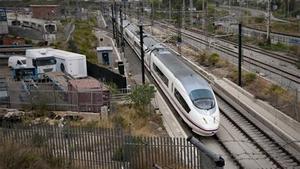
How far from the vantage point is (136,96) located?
2512 centimetres

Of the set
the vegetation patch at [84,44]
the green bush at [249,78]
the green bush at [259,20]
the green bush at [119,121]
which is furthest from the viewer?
the green bush at [259,20]

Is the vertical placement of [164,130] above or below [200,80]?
below

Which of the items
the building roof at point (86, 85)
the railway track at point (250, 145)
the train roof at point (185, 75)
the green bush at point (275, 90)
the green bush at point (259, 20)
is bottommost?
the railway track at point (250, 145)

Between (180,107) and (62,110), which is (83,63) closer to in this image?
(62,110)

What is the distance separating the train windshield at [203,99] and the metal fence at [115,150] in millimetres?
7142

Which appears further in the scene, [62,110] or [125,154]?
[62,110]

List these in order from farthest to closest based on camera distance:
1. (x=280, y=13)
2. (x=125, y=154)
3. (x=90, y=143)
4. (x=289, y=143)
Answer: (x=280, y=13) → (x=289, y=143) → (x=90, y=143) → (x=125, y=154)

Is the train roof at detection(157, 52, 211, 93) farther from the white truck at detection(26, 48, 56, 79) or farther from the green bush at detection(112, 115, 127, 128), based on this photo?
the white truck at detection(26, 48, 56, 79)

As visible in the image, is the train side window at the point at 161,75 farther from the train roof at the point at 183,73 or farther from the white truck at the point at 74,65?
the white truck at the point at 74,65

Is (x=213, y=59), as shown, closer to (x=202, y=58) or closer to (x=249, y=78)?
(x=202, y=58)

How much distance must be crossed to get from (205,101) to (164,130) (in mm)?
2544

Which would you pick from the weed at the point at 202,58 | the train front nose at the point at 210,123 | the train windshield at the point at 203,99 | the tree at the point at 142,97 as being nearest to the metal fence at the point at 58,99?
the tree at the point at 142,97

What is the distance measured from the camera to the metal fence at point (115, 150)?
1402 cm

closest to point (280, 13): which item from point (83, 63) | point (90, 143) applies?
point (83, 63)
